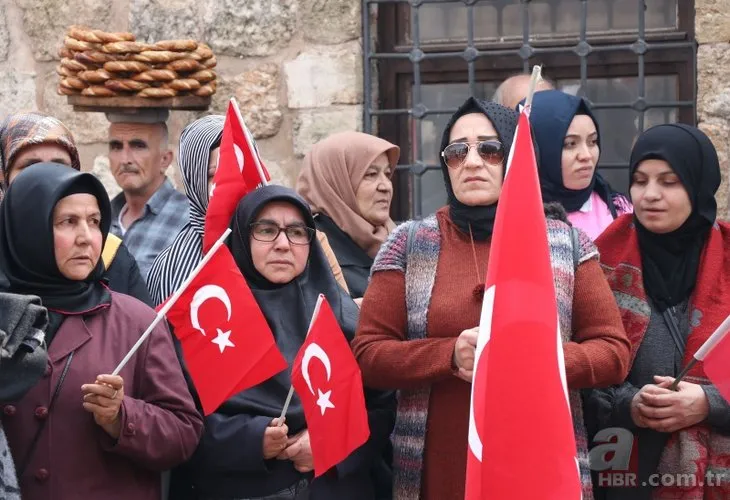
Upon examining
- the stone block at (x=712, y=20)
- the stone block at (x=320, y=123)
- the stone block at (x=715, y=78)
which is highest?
the stone block at (x=712, y=20)

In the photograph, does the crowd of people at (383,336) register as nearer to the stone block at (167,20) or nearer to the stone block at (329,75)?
the stone block at (329,75)

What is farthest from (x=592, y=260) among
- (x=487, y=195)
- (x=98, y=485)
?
(x=98, y=485)

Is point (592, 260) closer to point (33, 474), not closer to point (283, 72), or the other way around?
point (33, 474)

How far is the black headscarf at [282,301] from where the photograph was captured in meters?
3.81

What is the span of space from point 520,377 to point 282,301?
3.47ft

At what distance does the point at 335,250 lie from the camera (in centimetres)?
464

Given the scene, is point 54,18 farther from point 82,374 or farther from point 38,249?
point 82,374

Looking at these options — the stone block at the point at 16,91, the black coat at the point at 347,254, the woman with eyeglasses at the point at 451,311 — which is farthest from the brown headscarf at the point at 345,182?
the stone block at the point at 16,91

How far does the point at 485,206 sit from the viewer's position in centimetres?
366

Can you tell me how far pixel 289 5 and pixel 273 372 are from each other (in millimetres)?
2333

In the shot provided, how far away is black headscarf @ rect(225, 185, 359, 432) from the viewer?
3.81m

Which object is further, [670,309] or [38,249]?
[670,309]

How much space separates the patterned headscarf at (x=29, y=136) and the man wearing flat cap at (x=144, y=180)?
58 centimetres

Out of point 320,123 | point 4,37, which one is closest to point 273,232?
point 320,123
